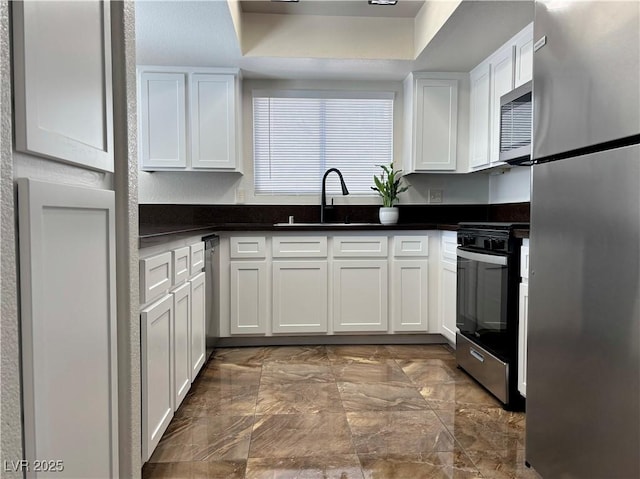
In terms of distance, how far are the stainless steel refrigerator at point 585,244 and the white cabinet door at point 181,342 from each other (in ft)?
4.59

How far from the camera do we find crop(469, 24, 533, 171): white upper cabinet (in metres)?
2.73

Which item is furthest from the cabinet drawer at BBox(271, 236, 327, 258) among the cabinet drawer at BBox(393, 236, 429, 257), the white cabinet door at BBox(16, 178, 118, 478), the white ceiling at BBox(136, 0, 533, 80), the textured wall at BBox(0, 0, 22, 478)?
the textured wall at BBox(0, 0, 22, 478)

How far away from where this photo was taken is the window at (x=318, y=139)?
388cm

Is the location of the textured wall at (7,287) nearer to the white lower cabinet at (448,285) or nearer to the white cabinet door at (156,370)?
the white cabinet door at (156,370)

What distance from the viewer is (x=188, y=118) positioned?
347cm

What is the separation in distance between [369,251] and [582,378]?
2076mm

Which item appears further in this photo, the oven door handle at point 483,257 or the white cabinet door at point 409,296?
the white cabinet door at point 409,296

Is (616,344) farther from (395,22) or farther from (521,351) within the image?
(395,22)

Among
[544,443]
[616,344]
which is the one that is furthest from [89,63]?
[544,443]

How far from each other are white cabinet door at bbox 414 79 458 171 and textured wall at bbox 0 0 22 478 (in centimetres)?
323

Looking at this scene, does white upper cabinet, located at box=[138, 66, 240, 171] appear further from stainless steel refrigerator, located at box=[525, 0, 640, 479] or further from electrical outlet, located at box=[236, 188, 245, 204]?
stainless steel refrigerator, located at box=[525, 0, 640, 479]

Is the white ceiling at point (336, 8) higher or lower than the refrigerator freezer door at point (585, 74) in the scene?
higher

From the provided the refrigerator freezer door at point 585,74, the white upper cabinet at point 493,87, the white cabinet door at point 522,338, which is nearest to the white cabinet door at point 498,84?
the white upper cabinet at point 493,87

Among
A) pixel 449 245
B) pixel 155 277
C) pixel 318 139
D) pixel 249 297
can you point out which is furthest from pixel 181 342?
pixel 318 139
